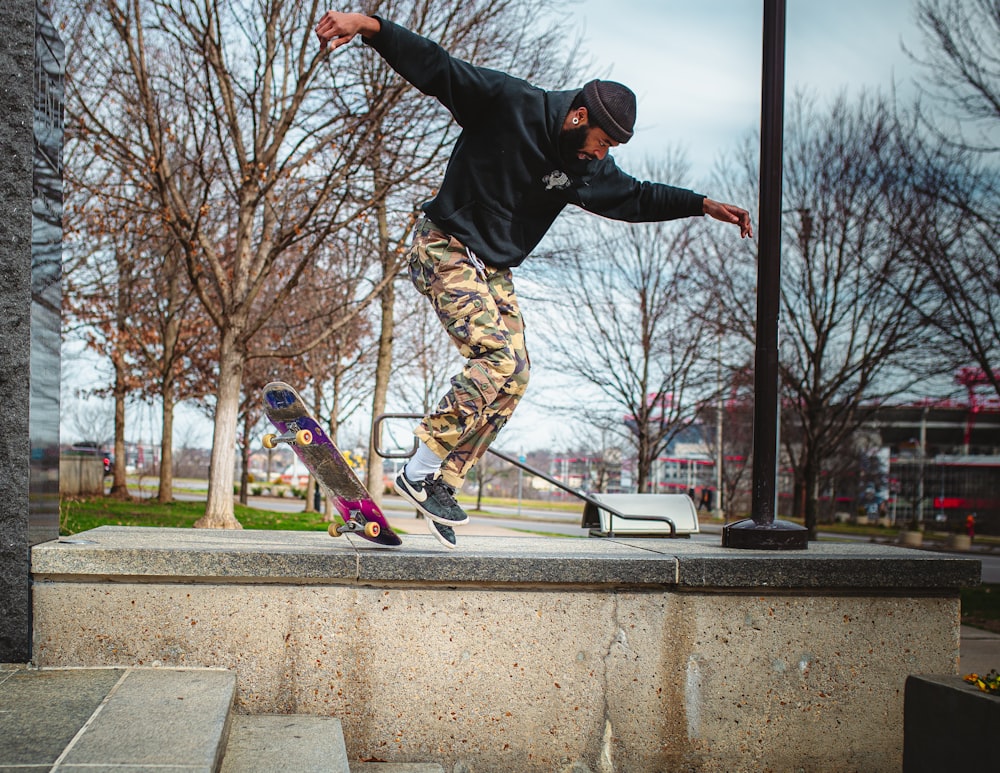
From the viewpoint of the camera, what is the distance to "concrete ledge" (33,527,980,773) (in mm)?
3492

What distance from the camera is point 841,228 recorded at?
17.2 m

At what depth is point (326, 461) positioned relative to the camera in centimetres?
396

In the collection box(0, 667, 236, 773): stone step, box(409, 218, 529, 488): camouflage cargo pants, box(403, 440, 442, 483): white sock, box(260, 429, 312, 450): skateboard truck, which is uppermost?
box(409, 218, 529, 488): camouflage cargo pants

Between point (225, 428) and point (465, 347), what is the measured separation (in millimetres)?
11504

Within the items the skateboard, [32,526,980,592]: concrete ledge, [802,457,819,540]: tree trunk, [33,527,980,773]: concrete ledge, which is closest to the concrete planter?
[33,527,980,773]: concrete ledge

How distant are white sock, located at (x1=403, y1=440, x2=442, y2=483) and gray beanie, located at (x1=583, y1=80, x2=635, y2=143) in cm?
156

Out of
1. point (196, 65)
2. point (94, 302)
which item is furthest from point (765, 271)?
point (94, 302)

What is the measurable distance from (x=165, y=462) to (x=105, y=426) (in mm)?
19502

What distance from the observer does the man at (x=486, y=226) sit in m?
3.74

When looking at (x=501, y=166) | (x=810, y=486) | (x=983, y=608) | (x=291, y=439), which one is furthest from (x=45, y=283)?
(x=810, y=486)

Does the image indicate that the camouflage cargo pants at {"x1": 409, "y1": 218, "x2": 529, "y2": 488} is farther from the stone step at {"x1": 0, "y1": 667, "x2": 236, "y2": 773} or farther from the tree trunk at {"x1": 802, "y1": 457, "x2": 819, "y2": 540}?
the tree trunk at {"x1": 802, "y1": 457, "x2": 819, "y2": 540}

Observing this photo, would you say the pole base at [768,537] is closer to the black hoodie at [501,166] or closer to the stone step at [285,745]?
the black hoodie at [501,166]

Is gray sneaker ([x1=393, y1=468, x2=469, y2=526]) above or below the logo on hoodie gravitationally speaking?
below

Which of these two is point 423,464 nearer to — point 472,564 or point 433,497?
point 433,497
